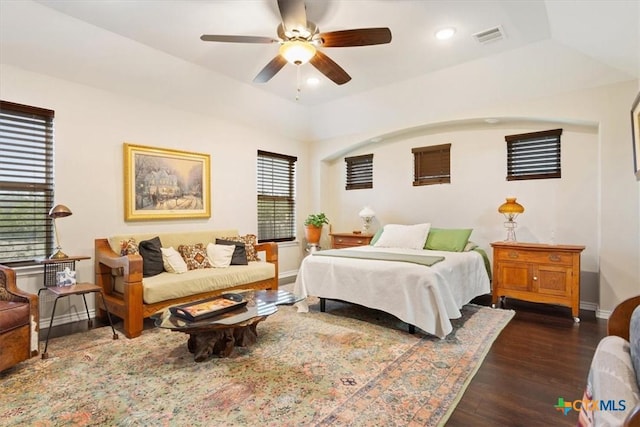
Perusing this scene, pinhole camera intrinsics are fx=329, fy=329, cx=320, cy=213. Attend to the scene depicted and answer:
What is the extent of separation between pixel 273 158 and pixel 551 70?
3.96 metres

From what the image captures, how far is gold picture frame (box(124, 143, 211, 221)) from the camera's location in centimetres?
387

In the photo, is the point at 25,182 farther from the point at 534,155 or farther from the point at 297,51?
the point at 534,155

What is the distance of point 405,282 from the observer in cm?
303

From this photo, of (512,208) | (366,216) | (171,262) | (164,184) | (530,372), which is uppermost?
(164,184)

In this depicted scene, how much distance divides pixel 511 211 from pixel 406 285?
190 centimetres

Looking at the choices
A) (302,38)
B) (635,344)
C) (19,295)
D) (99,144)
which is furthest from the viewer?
(99,144)

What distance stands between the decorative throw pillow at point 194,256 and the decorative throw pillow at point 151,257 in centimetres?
31

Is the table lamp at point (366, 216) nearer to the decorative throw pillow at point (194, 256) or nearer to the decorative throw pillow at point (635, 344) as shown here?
the decorative throw pillow at point (194, 256)

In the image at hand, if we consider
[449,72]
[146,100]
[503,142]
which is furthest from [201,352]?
[503,142]

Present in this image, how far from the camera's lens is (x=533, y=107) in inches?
155

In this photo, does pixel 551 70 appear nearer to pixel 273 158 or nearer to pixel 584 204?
pixel 584 204

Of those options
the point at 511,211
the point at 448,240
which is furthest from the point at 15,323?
the point at 511,211

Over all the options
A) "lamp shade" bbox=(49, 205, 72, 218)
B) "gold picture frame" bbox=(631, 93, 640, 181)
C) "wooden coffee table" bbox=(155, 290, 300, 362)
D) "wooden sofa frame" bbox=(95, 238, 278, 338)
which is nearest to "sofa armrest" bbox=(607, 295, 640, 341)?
"wooden coffee table" bbox=(155, 290, 300, 362)

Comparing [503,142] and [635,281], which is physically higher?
[503,142]
